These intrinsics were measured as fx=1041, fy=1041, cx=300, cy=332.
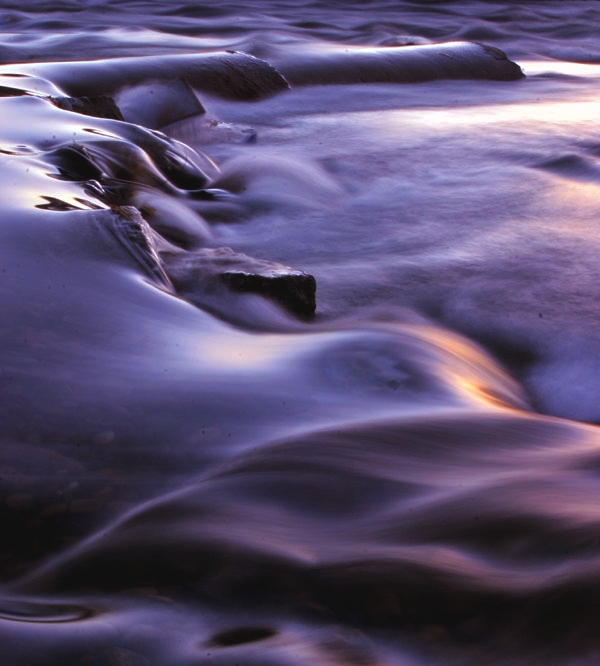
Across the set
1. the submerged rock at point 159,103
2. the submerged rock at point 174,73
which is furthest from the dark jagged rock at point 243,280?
the submerged rock at point 174,73

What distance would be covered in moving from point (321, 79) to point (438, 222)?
2919mm

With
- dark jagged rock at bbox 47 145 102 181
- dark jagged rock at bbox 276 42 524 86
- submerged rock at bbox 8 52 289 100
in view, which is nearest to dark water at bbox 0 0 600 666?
dark jagged rock at bbox 47 145 102 181

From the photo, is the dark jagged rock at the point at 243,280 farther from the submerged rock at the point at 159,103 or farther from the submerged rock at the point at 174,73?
the submerged rock at the point at 174,73

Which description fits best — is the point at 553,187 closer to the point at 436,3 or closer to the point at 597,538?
the point at 597,538

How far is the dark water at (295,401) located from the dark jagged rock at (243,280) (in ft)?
0.05

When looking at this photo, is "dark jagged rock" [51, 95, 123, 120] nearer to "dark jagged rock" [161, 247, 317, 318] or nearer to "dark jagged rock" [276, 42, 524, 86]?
"dark jagged rock" [161, 247, 317, 318]

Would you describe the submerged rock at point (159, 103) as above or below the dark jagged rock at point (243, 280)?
below

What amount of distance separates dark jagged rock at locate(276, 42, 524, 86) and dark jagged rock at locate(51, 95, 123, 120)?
6.71 feet

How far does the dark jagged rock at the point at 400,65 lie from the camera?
6543mm

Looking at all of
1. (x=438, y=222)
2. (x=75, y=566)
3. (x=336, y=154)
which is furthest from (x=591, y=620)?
(x=336, y=154)

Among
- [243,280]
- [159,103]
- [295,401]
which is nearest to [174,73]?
[159,103]

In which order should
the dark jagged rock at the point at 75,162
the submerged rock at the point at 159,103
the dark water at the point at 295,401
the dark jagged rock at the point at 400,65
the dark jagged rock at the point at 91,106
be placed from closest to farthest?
the dark water at the point at 295,401 → the dark jagged rock at the point at 75,162 → the dark jagged rock at the point at 91,106 → the submerged rock at the point at 159,103 → the dark jagged rock at the point at 400,65

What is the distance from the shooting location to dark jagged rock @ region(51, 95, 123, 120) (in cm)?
433

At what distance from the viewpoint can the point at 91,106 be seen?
14.5ft
